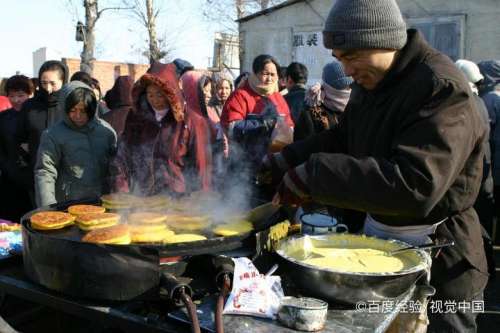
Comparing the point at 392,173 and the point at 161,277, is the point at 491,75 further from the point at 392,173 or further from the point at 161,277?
the point at 161,277

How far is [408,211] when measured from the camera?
192 centimetres

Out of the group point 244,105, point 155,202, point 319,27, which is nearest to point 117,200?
point 155,202

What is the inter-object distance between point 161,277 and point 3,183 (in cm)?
414

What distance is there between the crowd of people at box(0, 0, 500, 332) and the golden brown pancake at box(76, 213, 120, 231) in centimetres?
A: 94

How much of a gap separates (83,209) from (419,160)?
2.09m

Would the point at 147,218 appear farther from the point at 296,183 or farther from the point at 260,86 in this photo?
the point at 260,86

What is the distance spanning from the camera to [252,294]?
195cm

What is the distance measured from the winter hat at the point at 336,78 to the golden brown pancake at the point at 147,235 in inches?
93.4

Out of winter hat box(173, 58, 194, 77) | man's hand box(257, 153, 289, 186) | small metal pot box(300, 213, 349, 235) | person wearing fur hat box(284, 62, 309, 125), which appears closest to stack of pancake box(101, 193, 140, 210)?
man's hand box(257, 153, 289, 186)

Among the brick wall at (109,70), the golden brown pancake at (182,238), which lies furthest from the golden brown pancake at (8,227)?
the brick wall at (109,70)

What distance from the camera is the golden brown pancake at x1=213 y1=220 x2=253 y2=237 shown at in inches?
108

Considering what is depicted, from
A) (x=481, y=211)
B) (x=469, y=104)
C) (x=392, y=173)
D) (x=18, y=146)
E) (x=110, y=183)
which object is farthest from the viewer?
(x=18, y=146)

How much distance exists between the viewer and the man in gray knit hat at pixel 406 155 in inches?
73.9

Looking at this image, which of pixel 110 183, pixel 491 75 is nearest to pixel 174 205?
pixel 110 183
